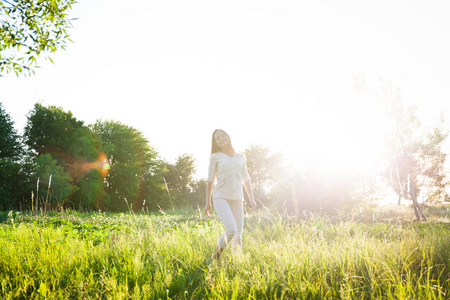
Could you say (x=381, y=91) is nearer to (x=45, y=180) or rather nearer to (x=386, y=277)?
(x=386, y=277)

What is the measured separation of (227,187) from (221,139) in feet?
2.66

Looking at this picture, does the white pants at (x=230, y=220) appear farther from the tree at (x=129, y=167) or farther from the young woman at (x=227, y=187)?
the tree at (x=129, y=167)

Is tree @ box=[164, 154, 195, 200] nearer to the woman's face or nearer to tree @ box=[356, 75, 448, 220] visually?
tree @ box=[356, 75, 448, 220]

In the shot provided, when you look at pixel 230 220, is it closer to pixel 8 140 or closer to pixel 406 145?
pixel 406 145

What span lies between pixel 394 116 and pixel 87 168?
21391mm

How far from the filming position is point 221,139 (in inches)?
177

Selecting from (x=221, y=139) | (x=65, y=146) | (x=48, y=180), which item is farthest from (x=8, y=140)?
(x=221, y=139)

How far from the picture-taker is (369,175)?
52.9ft

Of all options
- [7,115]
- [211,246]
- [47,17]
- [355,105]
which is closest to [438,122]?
[355,105]

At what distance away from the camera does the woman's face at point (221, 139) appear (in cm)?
448

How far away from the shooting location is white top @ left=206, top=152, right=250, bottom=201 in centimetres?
406

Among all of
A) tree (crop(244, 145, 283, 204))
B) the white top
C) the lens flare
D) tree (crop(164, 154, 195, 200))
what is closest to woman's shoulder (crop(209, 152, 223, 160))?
the white top

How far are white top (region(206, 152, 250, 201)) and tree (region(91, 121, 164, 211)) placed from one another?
2283 cm

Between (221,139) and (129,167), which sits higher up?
(129,167)
